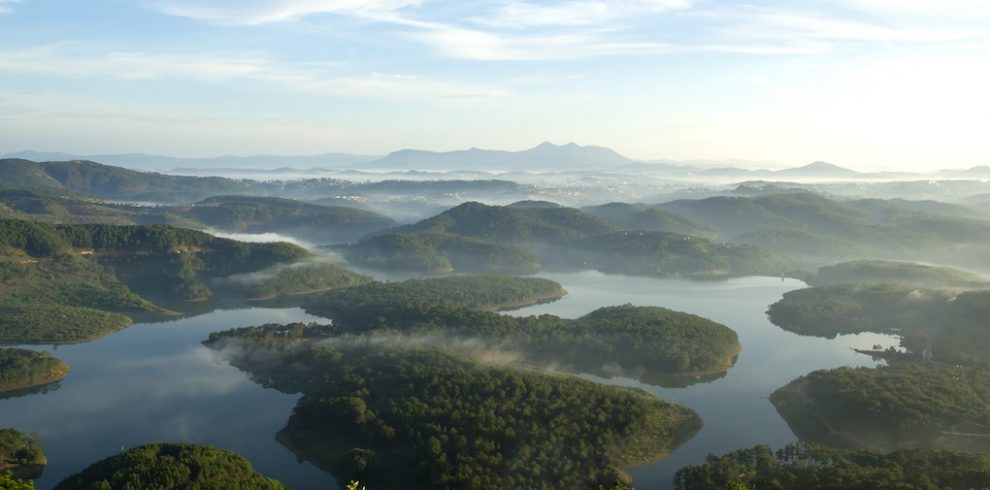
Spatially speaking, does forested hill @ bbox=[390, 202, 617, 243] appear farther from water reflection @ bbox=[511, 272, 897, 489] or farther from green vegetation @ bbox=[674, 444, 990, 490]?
green vegetation @ bbox=[674, 444, 990, 490]

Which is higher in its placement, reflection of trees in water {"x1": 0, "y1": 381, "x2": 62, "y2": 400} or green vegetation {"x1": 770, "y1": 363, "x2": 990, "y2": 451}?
green vegetation {"x1": 770, "y1": 363, "x2": 990, "y2": 451}

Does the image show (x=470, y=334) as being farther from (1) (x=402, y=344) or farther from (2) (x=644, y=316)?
(2) (x=644, y=316)

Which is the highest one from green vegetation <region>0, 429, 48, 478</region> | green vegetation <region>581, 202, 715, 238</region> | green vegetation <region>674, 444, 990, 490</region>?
green vegetation <region>581, 202, 715, 238</region>

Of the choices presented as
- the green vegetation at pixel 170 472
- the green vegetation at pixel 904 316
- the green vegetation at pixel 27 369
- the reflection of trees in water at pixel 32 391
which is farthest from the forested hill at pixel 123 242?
the green vegetation at pixel 904 316

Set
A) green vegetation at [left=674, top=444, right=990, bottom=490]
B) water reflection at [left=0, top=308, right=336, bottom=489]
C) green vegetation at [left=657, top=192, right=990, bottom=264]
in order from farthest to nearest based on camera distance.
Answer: green vegetation at [left=657, top=192, right=990, bottom=264] → water reflection at [left=0, top=308, right=336, bottom=489] → green vegetation at [left=674, top=444, right=990, bottom=490]

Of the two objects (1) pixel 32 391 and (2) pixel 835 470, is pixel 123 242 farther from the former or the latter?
(2) pixel 835 470

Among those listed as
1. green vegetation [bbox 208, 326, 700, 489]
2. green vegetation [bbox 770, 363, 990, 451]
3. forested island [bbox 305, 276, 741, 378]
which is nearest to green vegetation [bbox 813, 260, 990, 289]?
forested island [bbox 305, 276, 741, 378]
